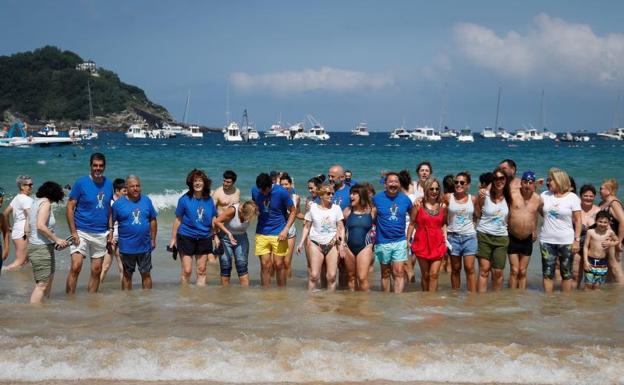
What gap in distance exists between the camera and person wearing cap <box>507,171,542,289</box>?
805cm

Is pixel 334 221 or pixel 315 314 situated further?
pixel 334 221

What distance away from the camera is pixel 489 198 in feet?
26.5

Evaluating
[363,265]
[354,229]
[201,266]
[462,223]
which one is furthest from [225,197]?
[462,223]

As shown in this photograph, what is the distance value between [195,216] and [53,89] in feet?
511

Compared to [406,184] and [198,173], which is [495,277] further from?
[198,173]

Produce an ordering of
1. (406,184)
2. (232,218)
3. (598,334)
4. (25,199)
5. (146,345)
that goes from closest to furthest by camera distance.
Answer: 1. (146,345)
2. (598,334)
3. (25,199)
4. (232,218)
5. (406,184)

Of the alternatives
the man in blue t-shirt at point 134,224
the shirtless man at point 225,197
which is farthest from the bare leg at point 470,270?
the man in blue t-shirt at point 134,224

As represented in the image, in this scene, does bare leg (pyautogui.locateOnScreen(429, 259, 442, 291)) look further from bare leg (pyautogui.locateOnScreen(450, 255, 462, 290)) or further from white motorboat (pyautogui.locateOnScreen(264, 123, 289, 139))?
white motorboat (pyautogui.locateOnScreen(264, 123, 289, 139))

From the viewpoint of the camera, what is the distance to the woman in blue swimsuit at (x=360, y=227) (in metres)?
7.95

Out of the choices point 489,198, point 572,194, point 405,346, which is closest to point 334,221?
point 489,198

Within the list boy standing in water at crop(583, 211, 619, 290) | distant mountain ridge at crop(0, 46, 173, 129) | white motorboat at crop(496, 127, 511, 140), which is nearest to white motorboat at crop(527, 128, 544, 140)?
white motorboat at crop(496, 127, 511, 140)

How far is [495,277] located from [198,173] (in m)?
4.11

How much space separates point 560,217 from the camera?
804 cm

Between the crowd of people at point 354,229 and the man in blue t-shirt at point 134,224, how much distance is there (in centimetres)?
1
